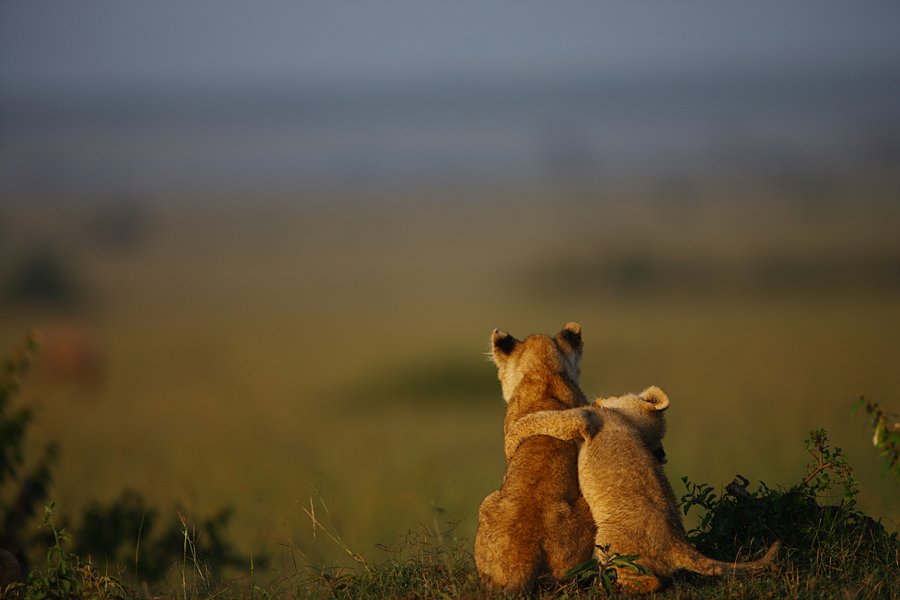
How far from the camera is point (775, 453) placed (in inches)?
698

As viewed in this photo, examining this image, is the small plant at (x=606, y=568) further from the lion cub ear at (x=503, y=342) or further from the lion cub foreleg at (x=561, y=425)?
the lion cub ear at (x=503, y=342)

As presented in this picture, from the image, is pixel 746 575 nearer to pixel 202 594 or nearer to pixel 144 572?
pixel 202 594

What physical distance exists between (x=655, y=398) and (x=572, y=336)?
116cm

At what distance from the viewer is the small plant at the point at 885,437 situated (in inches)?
193

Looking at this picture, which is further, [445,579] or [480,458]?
[480,458]

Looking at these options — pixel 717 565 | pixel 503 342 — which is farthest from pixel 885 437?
pixel 503 342

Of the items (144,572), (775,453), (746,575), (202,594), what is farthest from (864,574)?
(775,453)

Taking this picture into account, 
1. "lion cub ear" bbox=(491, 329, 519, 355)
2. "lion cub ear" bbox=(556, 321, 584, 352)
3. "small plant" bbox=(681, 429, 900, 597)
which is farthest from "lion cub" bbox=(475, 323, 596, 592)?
"lion cub ear" bbox=(556, 321, 584, 352)

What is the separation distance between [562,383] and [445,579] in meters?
1.96

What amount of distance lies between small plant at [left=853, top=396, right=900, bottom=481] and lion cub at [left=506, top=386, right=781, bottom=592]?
0.93 meters

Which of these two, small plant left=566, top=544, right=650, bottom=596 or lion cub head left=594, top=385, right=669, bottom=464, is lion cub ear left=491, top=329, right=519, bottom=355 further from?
small plant left=566, top=544, right=650, bottom=596

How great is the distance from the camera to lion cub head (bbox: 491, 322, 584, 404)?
22.4 ft

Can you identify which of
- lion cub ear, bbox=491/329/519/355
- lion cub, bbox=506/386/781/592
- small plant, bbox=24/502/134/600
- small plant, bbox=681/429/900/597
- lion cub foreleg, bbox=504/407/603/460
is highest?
lion cub ear, bbox=491/329/519/355

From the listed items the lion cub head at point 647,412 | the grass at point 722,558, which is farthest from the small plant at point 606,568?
the lion cub head at point 647,412
